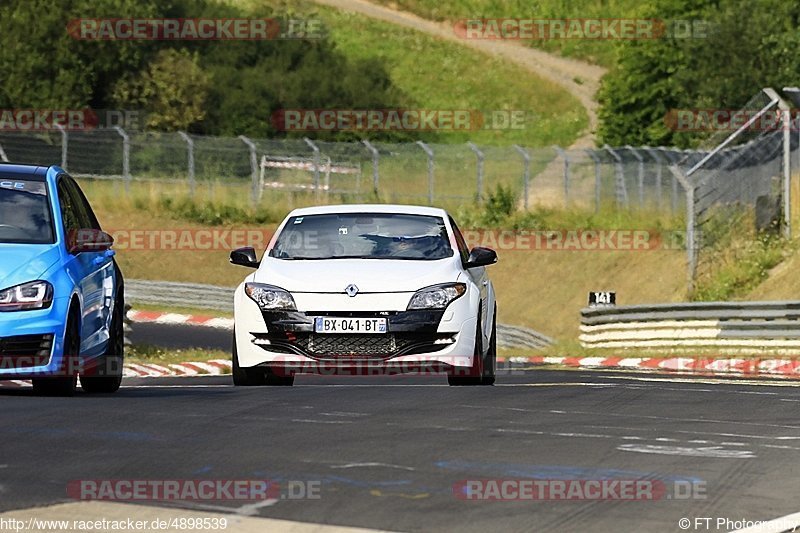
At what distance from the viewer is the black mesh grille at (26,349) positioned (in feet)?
43.5

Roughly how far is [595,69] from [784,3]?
29293mm

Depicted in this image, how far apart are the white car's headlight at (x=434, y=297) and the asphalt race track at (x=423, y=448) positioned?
2.22 feet

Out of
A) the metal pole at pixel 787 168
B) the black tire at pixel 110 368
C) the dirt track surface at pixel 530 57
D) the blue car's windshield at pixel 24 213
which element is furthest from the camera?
the dirt track surface at pixel 530 57

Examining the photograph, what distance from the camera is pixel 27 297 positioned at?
1331 centimetres

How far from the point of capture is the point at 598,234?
155ft

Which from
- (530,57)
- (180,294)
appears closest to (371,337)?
(180,294)

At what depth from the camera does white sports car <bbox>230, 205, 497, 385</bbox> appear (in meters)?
14.7

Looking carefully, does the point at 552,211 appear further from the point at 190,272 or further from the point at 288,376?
the point at 288,376

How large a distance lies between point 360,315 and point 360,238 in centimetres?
139

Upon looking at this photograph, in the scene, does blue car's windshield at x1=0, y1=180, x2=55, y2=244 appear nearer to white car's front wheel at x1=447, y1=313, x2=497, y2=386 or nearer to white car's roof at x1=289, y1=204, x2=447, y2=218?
white car's roof at x1=289, y1=204, x2=447, y2=218

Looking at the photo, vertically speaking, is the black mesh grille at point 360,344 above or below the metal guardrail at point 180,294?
above

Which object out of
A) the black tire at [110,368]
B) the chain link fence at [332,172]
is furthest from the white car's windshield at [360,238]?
the chain link fence at [332,172]

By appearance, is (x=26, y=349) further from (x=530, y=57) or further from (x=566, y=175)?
(x=530, y=57)

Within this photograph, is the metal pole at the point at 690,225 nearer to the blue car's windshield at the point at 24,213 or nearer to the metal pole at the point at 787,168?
the metal pole at the point at 787,168
